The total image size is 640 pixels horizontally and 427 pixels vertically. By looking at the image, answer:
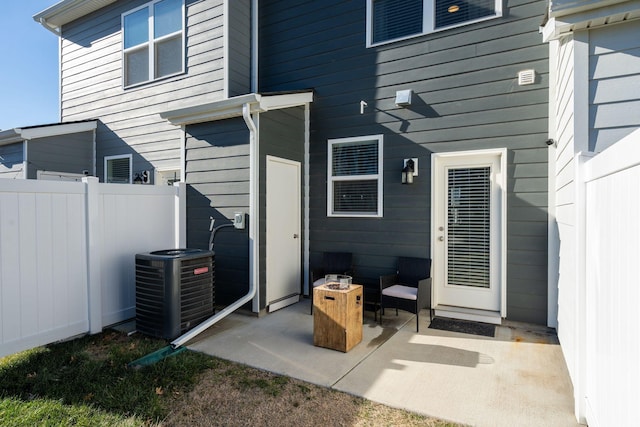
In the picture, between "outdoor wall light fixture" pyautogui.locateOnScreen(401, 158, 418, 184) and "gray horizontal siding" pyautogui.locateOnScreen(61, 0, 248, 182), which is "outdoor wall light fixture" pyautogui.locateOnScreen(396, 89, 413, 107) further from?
"gray horizontal siding" pyautogui.locateOnScreen(61, 0, 248, 182)

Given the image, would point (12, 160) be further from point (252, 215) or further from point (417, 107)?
point (417, 107)

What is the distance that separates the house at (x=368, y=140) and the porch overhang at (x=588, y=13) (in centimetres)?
150

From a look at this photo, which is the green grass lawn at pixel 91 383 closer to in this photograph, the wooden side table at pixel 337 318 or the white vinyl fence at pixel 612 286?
the wooden side table at pixel 337 318

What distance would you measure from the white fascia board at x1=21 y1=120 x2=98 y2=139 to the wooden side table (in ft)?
19.5

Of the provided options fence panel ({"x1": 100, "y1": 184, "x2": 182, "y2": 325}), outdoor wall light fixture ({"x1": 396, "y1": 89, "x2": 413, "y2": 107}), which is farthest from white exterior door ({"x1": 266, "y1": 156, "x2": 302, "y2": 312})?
outdoor wall light fixture ({"x1": 396, "y1": 89, "x2": 413, "y2": 107})

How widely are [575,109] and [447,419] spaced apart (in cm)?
241

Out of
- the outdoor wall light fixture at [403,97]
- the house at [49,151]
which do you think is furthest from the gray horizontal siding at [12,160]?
the outdoor wall light fixture at [403,97]

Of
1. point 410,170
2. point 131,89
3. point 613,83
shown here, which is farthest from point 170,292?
point 131,89

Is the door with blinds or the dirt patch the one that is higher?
the door with blinds

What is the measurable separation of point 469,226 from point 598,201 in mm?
2586

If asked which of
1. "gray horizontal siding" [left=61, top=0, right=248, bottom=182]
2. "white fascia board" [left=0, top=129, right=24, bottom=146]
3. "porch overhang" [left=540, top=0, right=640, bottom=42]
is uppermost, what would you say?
"gray horizontal siding" [left=61, top=0, right=248, bottom=182]

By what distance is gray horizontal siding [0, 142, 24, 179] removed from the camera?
256 inches

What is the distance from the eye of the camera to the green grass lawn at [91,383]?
235 cm

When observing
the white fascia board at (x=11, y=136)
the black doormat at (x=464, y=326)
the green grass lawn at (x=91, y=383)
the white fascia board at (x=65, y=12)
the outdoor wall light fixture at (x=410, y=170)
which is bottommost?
the black doormat at (x=464, y=326)
